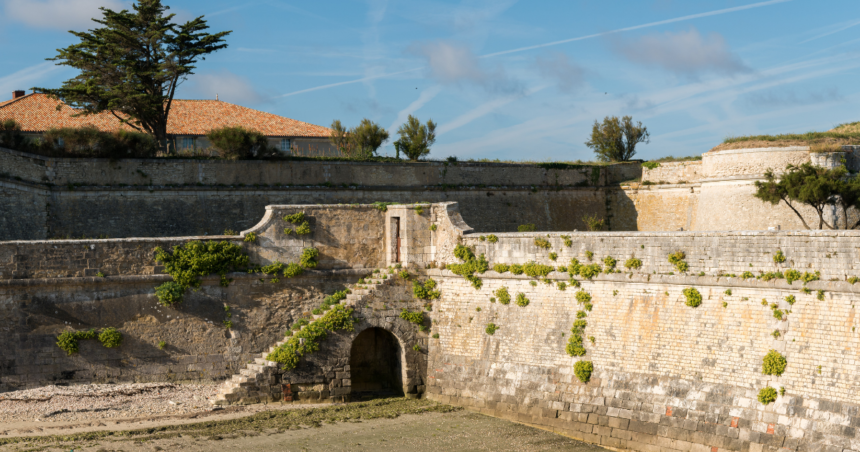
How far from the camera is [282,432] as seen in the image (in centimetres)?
1527

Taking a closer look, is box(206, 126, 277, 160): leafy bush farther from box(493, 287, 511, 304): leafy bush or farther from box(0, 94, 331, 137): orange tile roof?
box(493, 287, 511, 304): leafy bush

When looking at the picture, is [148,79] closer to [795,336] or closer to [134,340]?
[134,340]

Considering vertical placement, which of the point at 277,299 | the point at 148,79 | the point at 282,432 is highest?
the point at 148,79

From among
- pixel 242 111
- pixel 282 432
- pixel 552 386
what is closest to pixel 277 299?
pixel 282 432

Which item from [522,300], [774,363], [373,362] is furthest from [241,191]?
[774,363]

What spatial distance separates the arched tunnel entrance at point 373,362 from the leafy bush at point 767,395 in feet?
29.0

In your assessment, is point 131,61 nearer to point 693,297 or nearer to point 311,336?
point 311,336

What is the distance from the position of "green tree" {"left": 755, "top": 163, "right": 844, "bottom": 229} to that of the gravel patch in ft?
60.3

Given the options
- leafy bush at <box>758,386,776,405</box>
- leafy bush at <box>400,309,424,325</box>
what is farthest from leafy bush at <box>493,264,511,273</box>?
leafy bush at <box>758,386,776,405</box>

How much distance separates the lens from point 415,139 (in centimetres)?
3281

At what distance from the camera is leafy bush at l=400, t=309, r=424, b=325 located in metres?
18.3

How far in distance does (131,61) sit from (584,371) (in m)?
20.5

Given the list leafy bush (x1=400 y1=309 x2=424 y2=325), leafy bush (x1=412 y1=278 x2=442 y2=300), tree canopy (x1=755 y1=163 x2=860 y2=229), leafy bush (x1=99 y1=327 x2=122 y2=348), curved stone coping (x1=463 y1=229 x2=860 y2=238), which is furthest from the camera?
tree canopy (x1=755 y1=163 x2=860 y2=229)

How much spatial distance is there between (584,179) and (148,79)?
1731 centimetres
